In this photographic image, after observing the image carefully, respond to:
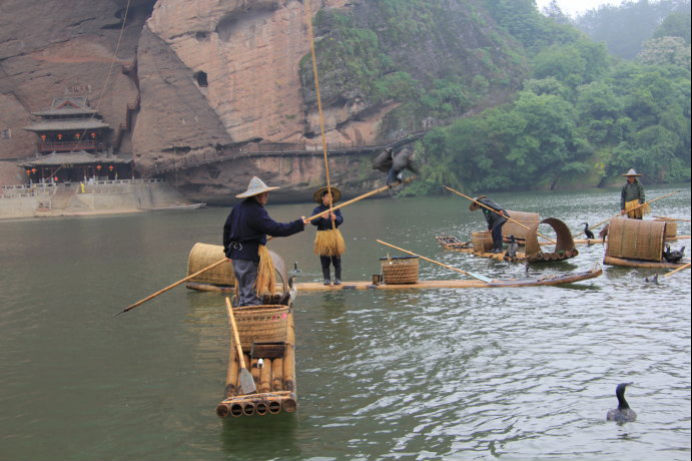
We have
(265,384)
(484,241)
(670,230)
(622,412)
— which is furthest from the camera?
(670,230)

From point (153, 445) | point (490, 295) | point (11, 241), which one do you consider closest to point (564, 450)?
point (153, 445)

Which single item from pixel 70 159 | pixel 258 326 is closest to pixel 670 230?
pixel 258 326

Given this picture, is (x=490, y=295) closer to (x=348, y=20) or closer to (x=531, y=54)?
(x=348, y=20)

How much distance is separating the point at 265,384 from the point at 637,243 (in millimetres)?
10529

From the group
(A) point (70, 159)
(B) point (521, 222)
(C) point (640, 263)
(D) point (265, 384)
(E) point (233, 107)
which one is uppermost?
(E) point (233, 107)

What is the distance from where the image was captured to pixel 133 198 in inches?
2135

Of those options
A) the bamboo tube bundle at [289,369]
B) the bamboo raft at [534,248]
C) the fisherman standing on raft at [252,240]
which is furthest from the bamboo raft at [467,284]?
the bamboo tube bundle at [289,369]

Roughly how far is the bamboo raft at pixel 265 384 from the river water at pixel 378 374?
0.30m

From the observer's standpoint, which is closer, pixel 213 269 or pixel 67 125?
pixel 213 269

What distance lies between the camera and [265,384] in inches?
259

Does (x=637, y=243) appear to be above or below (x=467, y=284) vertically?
above

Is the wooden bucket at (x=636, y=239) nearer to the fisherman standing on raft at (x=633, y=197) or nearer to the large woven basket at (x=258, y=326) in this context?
the fisherman standing on raft at (x=633, y=197)

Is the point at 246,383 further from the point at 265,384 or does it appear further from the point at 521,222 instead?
the point at 521,222

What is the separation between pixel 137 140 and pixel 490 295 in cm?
4817
